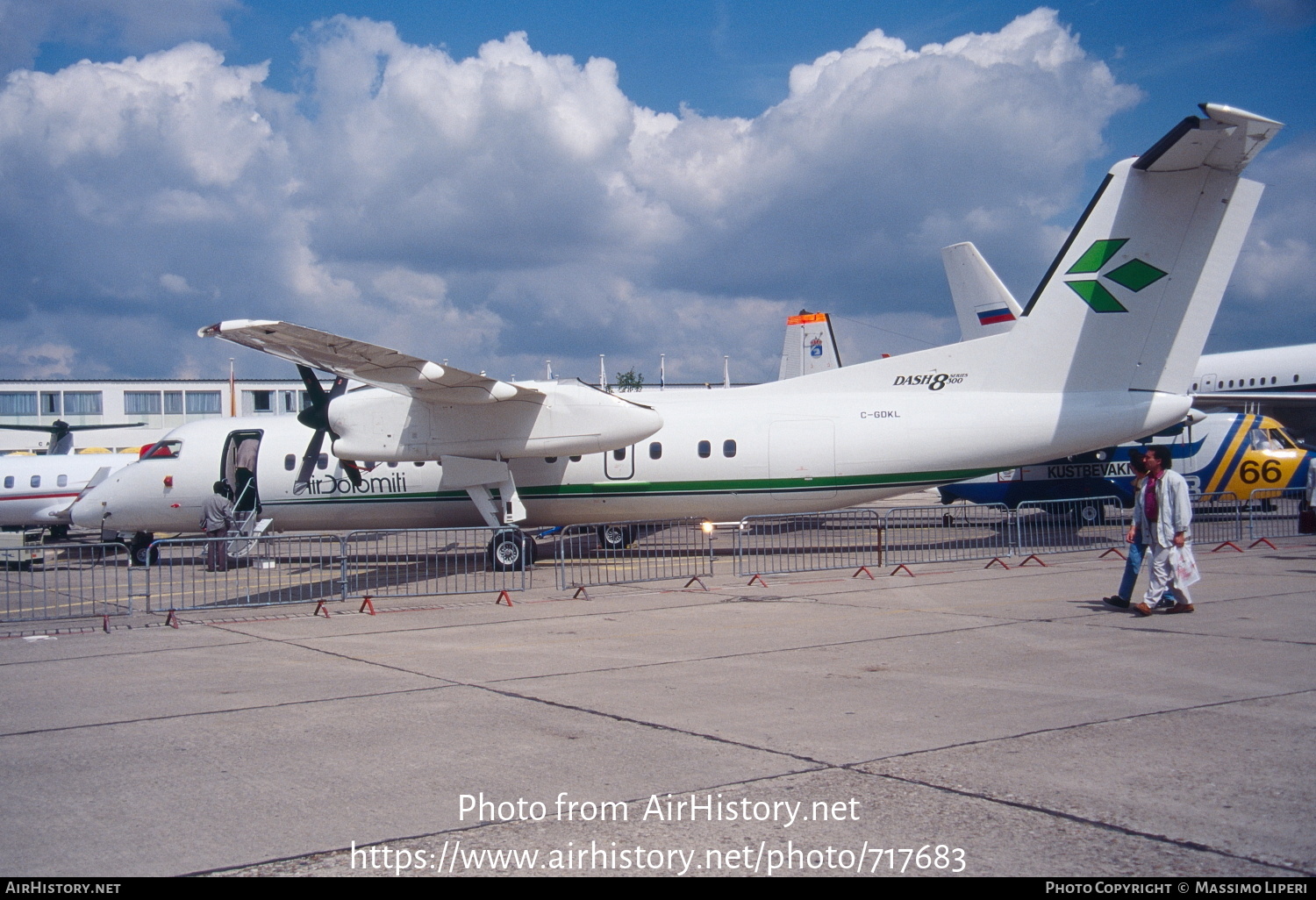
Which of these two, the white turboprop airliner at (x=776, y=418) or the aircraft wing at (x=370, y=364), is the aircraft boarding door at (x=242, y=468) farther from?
the aircraft wing at (x=370, y=364)

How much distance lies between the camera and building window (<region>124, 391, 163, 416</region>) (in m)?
60.2

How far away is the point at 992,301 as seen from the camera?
28.9m

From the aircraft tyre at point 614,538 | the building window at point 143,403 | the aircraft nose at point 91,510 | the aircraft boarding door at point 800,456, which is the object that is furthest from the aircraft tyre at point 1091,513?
the building window at point 143,403

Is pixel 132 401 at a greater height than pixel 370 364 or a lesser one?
greater

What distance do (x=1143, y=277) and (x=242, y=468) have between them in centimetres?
1702

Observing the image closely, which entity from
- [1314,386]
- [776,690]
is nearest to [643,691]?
[776,690]

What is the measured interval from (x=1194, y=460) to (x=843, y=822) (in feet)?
76.2

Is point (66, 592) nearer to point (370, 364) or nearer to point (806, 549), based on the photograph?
point (370, 364)

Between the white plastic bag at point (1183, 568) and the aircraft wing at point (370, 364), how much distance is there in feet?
34.0

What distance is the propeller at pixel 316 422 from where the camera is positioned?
60.2 ft

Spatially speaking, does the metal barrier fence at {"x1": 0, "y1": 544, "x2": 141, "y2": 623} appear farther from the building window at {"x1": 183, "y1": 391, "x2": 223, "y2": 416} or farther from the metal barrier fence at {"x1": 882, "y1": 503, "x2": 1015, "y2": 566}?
the building window at {"x1": 183, "y1": 391, "x2": 223, "y2": 416}

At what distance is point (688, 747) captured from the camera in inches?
224

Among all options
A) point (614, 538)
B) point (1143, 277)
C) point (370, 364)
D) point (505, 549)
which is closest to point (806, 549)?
point (614, 538)
